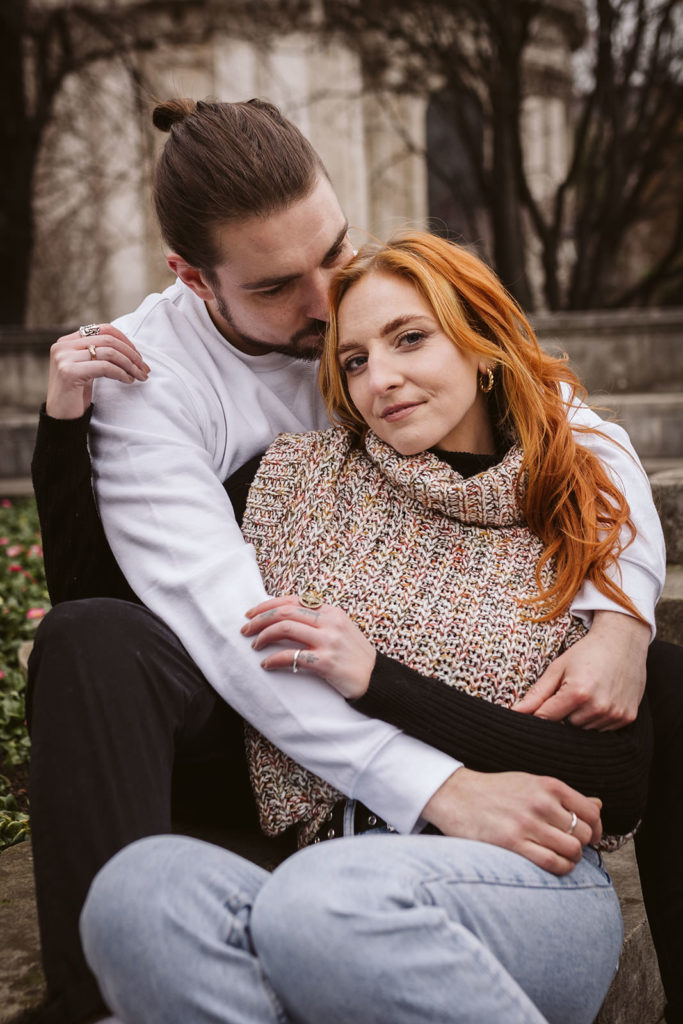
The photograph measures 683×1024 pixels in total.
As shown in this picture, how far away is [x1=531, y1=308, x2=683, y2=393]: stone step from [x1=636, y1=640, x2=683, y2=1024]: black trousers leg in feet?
21.7

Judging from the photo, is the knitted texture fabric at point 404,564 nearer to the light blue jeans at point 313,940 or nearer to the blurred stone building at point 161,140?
the light blue jeans at point 313,940

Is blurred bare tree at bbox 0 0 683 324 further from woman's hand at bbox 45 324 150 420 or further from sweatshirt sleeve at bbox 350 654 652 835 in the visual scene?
sweatshirt sleeve at bbox 350 654 652 835

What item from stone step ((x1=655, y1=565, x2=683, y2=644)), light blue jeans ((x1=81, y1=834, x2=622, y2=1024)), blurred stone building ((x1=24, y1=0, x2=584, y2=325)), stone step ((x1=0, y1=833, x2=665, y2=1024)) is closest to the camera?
light blue jeans ((x1=81, y1=834, x2=622, y2=1024))

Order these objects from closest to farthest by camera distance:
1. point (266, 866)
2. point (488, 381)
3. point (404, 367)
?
point (266, 866) < point (404, 367) < point (488, 381)

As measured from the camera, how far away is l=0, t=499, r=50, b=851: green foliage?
8.99 ft

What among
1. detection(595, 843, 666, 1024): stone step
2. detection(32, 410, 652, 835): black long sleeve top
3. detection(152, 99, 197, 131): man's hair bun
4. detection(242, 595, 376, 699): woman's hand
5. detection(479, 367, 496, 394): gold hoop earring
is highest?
detection(152, 99, 197, 131): man's hair bun

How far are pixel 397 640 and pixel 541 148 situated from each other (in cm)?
1649

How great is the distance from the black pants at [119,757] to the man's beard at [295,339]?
33.5 inches

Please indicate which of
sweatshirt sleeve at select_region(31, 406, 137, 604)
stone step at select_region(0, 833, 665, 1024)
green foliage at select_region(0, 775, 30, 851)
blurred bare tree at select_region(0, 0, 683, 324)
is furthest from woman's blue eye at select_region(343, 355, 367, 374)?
blurred bare tree at select_region(0, 0, 683, 324)

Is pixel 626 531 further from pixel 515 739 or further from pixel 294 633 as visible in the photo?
pixel 294 633

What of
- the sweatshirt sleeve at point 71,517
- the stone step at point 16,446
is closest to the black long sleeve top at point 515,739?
the sweatshirt sleeve at point 71,517

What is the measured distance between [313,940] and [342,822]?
42 cm

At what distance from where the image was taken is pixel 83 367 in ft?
6.66

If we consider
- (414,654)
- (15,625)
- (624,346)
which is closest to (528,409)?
(414,654)
